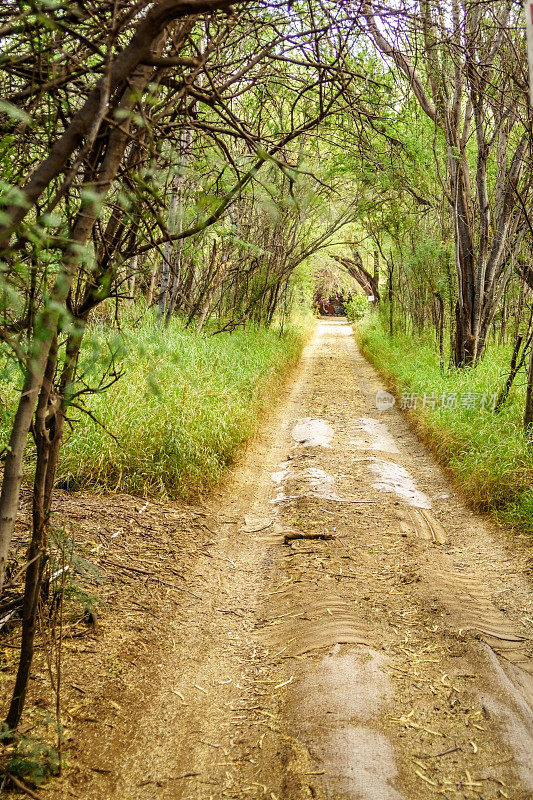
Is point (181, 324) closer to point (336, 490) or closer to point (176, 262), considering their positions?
point (176, 262)

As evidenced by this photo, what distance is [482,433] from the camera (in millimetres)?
6496

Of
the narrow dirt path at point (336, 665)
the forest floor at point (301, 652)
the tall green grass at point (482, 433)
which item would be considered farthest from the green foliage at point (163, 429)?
the tall green grass at point (482, 433)

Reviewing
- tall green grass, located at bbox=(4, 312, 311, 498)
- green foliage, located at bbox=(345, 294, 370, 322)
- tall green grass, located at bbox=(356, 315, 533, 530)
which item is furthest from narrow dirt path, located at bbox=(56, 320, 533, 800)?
green foliage, located at bbox=(345, 294, 370, 322)

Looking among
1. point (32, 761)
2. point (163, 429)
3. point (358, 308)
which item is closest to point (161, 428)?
point (163, 429)

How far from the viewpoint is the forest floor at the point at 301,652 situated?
8.18ft

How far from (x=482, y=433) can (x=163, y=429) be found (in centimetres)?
336

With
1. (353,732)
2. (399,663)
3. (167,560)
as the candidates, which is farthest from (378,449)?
(353,732)

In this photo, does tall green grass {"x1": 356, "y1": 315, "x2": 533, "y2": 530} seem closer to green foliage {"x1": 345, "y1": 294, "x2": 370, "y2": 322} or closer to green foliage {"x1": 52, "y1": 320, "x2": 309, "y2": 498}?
green foliage {"x1": 52, "y1": 320, "x2": 309, "y2": 498}

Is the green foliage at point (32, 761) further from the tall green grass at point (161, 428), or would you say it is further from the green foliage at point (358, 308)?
the green foliage at point (358, 308)

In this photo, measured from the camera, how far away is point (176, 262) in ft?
30.5

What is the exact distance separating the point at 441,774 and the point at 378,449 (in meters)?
5.39

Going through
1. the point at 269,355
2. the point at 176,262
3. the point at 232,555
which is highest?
the point at 176,262

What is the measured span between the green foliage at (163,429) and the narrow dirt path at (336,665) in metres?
0.53

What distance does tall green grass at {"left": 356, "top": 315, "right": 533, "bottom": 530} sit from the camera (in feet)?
17.8
